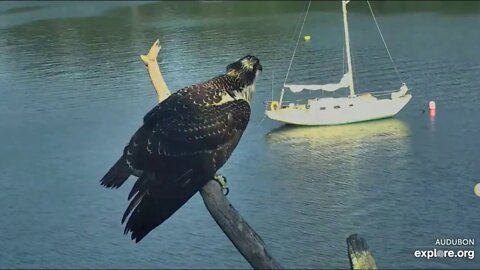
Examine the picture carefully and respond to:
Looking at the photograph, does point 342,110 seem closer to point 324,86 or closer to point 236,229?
point 324,86

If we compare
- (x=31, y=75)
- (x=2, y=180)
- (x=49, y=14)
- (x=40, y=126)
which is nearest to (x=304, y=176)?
(x=2, y=180)

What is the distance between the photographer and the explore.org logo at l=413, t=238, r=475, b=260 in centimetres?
1552

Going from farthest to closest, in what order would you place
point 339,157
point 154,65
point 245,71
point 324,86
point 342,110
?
point 324,86, point 342,110, point 339,157, point 245,71, point 154,65

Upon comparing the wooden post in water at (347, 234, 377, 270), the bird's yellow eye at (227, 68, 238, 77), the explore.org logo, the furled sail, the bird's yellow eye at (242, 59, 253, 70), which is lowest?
the furled sail

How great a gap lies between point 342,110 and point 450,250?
40.2ft

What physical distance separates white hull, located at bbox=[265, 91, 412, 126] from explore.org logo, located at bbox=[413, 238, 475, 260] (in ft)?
38.3

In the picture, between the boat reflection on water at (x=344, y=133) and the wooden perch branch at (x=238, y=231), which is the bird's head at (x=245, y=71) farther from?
Result: the boat reflection on water at (x=344, y=133)

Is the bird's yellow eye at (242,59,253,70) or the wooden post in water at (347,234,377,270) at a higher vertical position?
the bird's yellow eye at (242,59,253,70)

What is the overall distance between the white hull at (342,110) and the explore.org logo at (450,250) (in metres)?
11.7

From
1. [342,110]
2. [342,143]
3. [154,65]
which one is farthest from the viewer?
[342,110]

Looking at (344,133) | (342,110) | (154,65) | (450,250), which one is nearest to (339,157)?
(344,133)

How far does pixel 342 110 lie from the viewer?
2783 centimetres

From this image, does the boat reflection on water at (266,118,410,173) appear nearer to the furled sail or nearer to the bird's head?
the furled sail

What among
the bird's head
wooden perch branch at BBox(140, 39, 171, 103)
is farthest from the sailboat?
wooden perch branch at BBox(140, 39, 171, 103)
